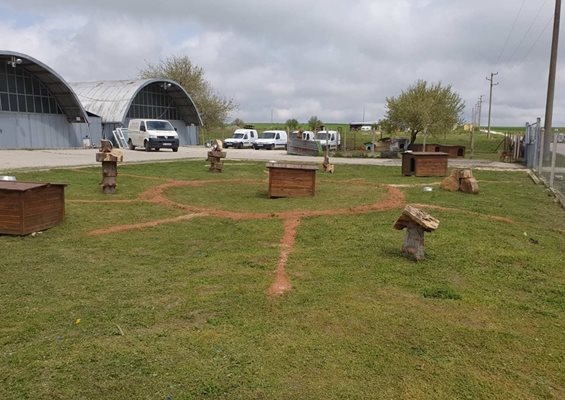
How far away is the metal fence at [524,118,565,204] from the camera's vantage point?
13.1 m

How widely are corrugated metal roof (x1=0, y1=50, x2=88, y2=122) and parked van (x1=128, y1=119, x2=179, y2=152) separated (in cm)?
427

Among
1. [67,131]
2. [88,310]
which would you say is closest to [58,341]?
[88,310]

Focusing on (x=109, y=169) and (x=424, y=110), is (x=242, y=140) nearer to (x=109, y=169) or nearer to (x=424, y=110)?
(x=424, y=110)

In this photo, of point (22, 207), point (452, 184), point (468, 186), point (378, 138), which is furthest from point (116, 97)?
point (22, 207)

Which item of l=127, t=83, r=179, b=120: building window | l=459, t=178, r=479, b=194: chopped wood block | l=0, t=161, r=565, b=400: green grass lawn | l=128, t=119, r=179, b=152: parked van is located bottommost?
l=0, t=161, r=565, b=400: green grass lawn

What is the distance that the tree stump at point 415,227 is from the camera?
5250 mm

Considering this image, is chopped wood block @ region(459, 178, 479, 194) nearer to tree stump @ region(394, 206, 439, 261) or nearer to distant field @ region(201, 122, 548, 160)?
tree stump @ region(394, 206, 439, 261)

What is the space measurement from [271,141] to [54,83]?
19.5m

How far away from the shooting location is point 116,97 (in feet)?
128

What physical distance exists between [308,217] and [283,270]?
3254mm

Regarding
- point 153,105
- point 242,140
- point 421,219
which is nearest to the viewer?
point 421,219

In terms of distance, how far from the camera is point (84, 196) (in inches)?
403

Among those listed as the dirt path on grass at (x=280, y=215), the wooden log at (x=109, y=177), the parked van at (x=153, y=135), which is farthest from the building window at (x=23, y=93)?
the wooden log at (x=109, y=177)

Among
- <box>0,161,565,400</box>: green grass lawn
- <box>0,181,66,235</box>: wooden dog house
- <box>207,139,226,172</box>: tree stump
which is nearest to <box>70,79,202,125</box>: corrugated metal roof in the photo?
<box>207,139,226,172</box>: tree stump
